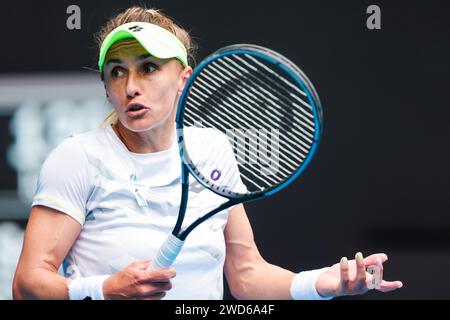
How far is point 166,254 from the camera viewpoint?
5.92 ft

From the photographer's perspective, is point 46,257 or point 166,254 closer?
point 166,254

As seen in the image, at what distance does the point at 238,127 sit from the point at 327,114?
2.18 feet

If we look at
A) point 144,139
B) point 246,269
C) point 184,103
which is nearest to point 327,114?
point 246,269

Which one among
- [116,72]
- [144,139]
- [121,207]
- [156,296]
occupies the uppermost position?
[116,72]

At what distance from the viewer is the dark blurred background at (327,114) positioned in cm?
261

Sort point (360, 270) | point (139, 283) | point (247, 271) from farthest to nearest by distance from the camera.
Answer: point (247, 271) < point (360, 270) < point (139, 283)

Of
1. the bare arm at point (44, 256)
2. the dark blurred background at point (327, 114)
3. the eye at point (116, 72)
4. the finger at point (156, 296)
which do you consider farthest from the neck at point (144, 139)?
the dark blurred background at point (327, 114)

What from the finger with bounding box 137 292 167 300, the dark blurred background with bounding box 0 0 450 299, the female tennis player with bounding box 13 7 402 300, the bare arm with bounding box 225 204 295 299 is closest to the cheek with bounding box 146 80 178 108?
the female tennis player with bounding box 13 7 402 300

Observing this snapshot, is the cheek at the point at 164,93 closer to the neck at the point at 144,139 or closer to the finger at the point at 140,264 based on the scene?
the neck at the point at 144,139

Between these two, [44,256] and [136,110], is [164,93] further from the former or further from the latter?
[44,256]

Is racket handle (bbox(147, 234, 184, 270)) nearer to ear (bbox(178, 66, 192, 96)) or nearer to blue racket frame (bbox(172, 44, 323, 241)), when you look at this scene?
blue racket frame (bbox(172, 44, 323, 241))

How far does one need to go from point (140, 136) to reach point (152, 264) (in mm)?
334

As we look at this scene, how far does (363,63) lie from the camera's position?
8.64 feet
